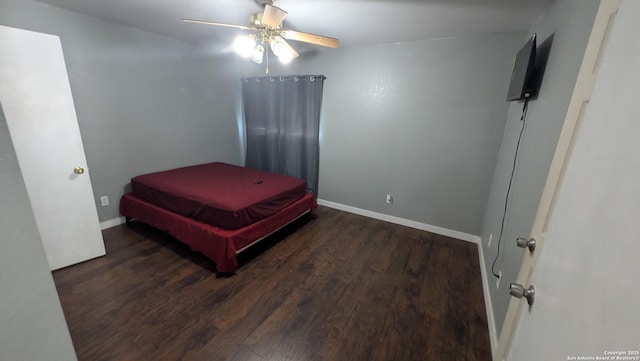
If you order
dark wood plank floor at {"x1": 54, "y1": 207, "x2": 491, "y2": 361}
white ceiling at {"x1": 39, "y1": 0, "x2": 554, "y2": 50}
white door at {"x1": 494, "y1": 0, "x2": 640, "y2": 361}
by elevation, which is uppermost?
white ceiling at {"x1": 39, "y1": 0, "x2": 554, "y2": 50}

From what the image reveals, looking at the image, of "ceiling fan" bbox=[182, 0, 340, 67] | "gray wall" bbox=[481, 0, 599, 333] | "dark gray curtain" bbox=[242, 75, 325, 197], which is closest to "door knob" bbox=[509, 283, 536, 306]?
"gray wall" bbox=[481, 0, 599, 333]

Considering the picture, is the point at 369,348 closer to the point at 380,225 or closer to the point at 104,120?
the point at 380,225

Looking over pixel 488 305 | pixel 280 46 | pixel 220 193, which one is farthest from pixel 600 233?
pixel 220 193

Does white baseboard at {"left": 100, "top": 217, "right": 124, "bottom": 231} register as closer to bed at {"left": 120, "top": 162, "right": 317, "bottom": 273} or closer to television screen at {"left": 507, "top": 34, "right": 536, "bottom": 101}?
bed at {"left": 120, "top": 162, "right": 317, "bottom": 273}

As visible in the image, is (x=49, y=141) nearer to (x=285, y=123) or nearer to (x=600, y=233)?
(x=285, y=123)

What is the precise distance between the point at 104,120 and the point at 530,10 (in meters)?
4.35

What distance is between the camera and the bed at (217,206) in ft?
7.00

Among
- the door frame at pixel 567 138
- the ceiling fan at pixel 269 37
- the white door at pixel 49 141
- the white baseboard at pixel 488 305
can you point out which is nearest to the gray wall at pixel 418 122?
the white baseboard at pixel 488 305

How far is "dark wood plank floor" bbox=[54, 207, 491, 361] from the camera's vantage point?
1.49 meters

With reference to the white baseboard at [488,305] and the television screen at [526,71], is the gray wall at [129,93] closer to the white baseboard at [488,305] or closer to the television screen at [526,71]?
the television screen at [526,71]

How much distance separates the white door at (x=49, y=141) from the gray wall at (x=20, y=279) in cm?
202

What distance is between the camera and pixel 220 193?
2453 millimetres

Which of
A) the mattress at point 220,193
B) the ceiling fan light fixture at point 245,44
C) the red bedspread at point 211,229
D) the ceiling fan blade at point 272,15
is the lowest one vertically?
the red bedspread at point 211,229

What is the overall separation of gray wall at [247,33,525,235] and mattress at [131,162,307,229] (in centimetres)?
111
